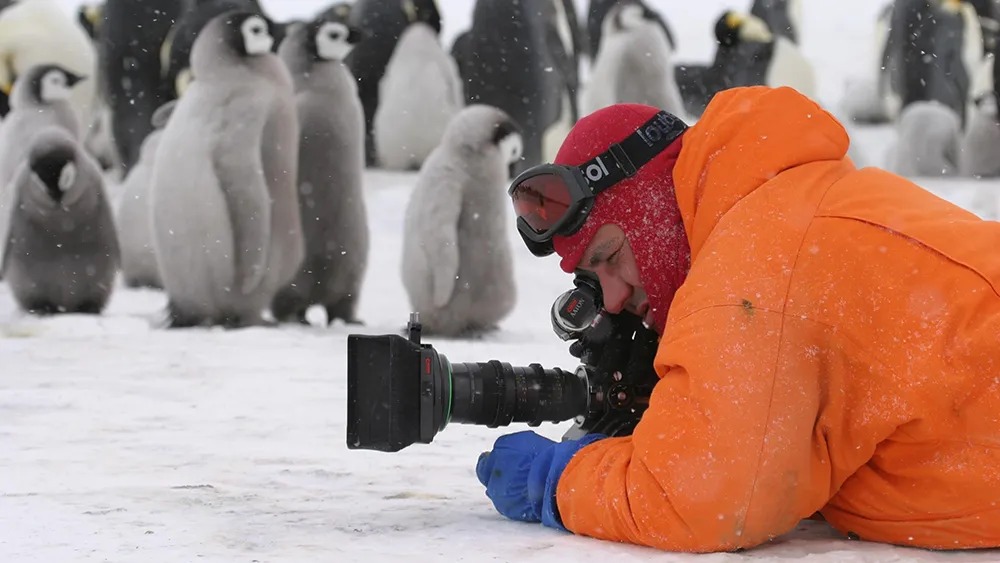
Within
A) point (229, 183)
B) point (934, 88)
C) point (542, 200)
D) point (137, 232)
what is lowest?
point (137, 232)

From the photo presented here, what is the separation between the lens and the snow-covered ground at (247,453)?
120cm

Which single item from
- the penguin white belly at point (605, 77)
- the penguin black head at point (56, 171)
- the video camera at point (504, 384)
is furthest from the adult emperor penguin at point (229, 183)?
the video camera at point (504, 384)

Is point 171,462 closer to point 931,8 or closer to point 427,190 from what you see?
point 427,190

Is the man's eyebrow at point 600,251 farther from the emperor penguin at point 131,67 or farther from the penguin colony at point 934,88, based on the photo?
the penguin colony at point 934,88

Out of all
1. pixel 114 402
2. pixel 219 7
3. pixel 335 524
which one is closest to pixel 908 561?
pixel 335 524

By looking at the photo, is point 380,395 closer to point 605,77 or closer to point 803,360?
point 803,360

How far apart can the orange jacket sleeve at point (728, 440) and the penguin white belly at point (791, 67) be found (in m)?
3.63

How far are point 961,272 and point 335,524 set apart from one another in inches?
26.6

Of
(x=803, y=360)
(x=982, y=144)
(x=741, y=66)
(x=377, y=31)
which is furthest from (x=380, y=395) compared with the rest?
(x=982, y=144)

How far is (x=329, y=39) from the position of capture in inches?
156

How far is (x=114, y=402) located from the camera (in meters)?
2.53

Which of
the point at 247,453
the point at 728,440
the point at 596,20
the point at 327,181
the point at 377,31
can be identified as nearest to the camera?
the point at 728,440

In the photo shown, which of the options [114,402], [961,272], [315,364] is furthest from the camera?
[315,364]

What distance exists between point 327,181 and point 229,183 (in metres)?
0.34
